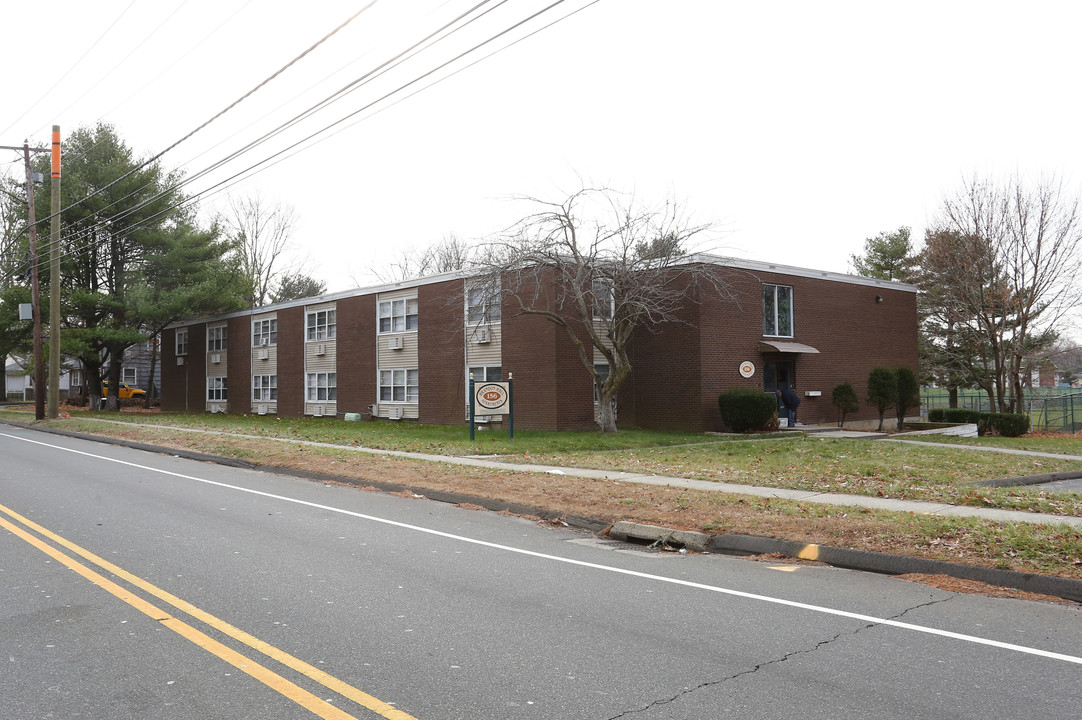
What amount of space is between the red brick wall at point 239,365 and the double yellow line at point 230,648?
1388 inches

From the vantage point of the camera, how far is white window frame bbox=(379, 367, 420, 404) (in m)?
32.2

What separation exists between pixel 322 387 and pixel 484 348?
→ 1111cm

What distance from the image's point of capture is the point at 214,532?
30.2 ft

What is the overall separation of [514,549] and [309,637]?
3.57 m

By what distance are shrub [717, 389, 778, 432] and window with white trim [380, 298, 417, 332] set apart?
42.7 ft

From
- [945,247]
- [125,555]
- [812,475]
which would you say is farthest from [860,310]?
[125,555]

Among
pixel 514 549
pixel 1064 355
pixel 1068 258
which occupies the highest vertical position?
pixel 1068 258

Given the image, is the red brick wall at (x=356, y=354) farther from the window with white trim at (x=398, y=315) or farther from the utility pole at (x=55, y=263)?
the utility pole at (x=55, y=263)

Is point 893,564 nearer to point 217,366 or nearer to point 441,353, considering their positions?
point 441,353

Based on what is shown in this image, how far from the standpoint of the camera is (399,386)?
108 feet

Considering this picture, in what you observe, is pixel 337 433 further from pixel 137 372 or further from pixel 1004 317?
pixel 137 372

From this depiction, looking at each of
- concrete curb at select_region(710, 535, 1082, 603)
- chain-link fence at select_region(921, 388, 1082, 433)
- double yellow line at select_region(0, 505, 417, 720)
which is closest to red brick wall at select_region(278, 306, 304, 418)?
chain-link fence at select_region(921, 388, 1082, 433)

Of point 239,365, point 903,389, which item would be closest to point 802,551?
point 903,389

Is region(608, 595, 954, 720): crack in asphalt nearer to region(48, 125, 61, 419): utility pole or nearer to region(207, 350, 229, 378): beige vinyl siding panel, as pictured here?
region(48, 125, 61, 419): utility pole
